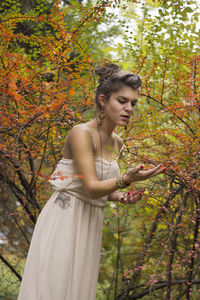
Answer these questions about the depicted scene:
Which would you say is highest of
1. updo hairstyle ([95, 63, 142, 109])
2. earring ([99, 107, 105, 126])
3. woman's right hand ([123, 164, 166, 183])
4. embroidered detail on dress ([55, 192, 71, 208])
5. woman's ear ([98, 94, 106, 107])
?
updo hairstyle ([95, 63, 142, 109])

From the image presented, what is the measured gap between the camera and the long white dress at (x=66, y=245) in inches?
78.5

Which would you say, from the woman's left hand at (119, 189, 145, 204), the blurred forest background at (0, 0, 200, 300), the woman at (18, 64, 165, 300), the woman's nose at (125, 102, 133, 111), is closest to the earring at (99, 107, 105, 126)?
the woman at (18, 64, 165, 300)

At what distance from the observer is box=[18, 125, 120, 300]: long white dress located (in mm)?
1994

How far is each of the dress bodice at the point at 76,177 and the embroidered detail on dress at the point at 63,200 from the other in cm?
3

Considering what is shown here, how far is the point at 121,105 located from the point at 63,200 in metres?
0.68

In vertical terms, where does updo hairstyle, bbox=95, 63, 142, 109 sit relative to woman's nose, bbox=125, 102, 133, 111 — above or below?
above

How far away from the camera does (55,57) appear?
3.27 meters

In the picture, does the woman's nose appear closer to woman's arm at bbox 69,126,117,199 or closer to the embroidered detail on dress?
woman's arm at bbox 69,126,117,199

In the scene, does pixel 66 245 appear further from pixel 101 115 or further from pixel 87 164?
pixel 101 115

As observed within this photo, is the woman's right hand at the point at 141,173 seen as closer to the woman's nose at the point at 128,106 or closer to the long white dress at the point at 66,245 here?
the long white dress at the point at 66,245

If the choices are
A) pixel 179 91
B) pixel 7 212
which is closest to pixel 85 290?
pixel 7 212

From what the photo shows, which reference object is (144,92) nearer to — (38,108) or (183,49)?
(183,49)

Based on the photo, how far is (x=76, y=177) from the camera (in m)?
2.12

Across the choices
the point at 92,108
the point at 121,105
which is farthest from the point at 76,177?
the point at 92,108
